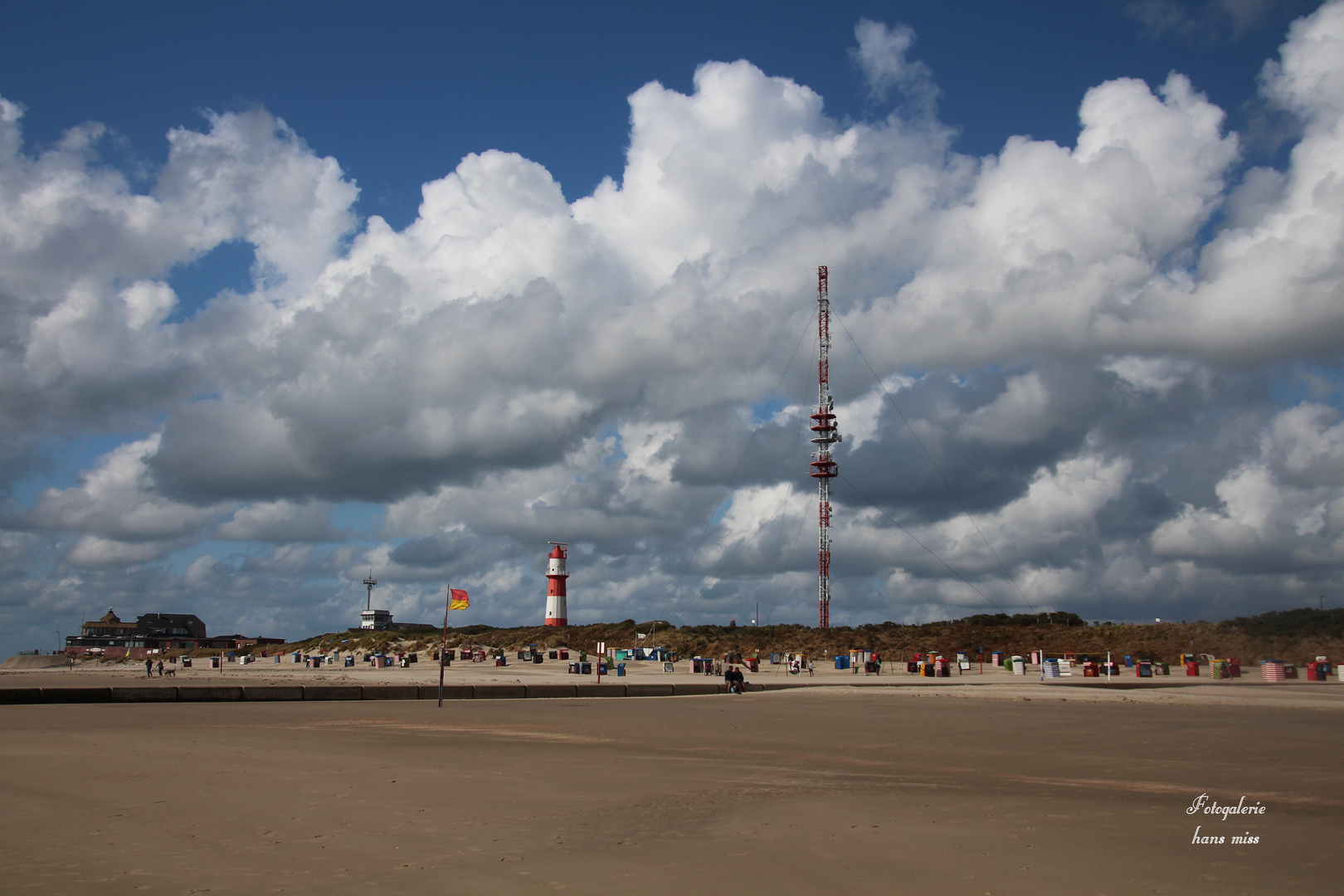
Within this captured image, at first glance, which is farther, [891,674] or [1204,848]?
[891,674]

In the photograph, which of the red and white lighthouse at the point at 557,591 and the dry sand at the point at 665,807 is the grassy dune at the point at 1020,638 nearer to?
the red and white lighthouse at the point at 557,591

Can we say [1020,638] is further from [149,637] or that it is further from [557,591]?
[149,637]

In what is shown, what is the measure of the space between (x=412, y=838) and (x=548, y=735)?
420 inches

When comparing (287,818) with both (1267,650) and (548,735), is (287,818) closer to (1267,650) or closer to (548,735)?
(548,735)

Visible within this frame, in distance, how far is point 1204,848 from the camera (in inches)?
308

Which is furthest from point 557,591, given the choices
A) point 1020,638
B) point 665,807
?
point 665,807

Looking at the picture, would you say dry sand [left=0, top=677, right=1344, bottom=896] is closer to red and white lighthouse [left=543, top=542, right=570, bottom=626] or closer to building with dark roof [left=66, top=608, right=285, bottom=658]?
red and white lighthouse [left=543, top=542, right=570, bottom=626]

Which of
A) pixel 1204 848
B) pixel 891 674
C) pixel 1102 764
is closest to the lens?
pixel 1204 848

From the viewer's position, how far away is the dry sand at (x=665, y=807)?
6.75 metres

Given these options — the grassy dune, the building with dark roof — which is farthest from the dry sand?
the building with dark roof

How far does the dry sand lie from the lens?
6.75 m

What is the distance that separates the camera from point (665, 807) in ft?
31.7

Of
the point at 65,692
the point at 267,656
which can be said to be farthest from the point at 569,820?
the point at 267,656

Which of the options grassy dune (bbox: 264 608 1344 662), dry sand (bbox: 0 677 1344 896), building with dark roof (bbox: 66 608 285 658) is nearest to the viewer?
dry sand (bbox: 0 677 1344 896)
